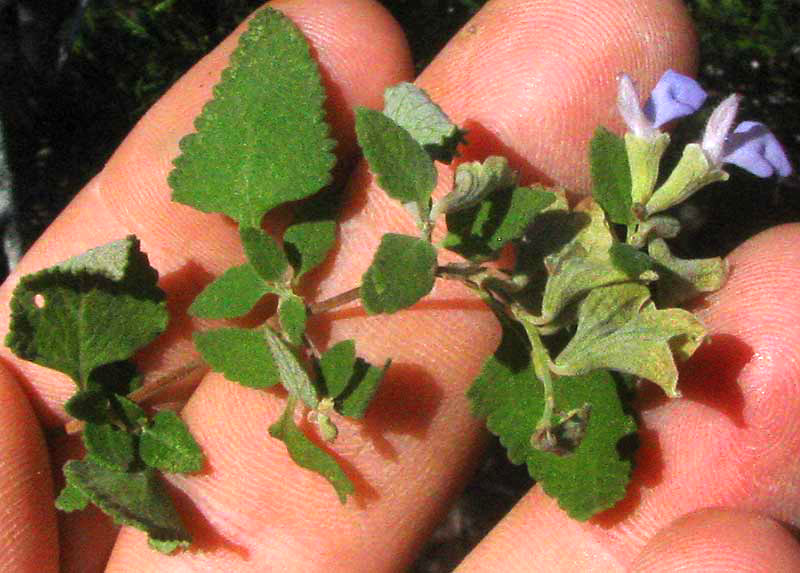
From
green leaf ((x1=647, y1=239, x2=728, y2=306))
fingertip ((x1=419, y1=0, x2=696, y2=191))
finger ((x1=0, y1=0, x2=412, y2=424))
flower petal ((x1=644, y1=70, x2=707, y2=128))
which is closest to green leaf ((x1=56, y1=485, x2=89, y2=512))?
finger ((x1=0, y1=0, x2=412, y2=424))

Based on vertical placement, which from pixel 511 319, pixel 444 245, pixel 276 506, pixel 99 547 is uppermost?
pixel 444 245

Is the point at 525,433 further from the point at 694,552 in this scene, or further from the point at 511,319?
the point at 694,552

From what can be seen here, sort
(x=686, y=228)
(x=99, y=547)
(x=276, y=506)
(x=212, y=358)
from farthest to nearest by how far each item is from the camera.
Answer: (x=686, y=228)
(x=99, y=547)
(x=276, y=506)
(x=212, y=358)

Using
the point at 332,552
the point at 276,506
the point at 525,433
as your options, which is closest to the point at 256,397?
the point at 276,506

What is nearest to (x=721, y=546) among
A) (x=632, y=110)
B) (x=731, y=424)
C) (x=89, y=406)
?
(x=731, y=424)

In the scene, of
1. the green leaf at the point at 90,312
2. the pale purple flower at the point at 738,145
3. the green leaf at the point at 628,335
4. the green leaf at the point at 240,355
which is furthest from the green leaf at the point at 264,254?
the pale purple flower at the point at 738,145

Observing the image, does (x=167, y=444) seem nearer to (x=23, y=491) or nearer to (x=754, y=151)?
(x=23, y=491)

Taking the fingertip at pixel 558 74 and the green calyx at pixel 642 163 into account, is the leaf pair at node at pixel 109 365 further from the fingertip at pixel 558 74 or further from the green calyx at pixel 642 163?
the green calyx at pixel 642 163
